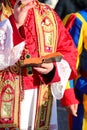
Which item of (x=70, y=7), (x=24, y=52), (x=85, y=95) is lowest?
(x=85, y=95)

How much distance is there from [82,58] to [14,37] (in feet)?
2.18

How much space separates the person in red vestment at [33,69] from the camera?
6.65ft

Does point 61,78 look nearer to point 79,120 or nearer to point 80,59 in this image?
point 80,59

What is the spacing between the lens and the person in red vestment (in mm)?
2027

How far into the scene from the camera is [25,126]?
221 cm

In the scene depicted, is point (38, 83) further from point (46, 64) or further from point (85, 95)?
point (85, 95)

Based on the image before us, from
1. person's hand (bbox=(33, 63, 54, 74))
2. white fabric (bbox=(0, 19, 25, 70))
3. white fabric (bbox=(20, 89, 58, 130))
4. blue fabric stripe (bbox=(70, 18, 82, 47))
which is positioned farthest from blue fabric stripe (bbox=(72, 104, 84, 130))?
white fabric (bbox=(0, 19, 25, 70))

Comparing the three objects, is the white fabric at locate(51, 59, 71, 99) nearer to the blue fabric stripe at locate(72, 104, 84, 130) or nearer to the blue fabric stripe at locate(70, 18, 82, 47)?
the blue fabric stripe at locate(70, 18, 82, 47)

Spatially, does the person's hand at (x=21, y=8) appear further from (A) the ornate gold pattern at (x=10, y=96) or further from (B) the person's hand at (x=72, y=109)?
(B) the person's hand at (x=72, y=109)

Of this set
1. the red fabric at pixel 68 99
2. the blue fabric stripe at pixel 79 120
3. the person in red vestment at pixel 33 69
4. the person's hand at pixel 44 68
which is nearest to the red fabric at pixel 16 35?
the person in red vestment at pixel 33 69

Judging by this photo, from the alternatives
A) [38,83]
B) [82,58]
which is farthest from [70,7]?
[38,83]

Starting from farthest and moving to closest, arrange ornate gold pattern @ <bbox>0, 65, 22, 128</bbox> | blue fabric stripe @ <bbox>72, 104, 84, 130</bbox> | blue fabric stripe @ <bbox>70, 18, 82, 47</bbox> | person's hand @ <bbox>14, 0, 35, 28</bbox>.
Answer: blue fabric stripe @ <bbox>72, 104, 84, 130</bbox> → blue fabric stripe @ <bbox>70, 18, 82, 47</bbox> → ornate gold pattern @ <bbox>0, 65, 22, 128</bbox> → person's hand @ <bbox>14, 0, 35, 28</bbox>

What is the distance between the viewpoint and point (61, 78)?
2229mm

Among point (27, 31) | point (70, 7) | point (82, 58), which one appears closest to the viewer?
point (27, 31)
